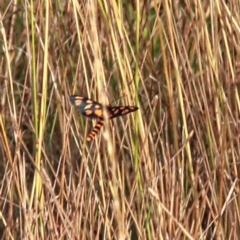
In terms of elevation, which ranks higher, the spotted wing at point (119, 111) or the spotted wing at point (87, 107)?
the spotted wing at point (87, 107)

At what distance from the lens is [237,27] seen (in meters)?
1.29

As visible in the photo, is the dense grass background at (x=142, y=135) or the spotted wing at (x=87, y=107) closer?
the spotted wing at (x=87, y=107)

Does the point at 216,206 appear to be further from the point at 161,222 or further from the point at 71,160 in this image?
the point at 71,160

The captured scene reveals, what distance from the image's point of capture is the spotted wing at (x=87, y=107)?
3.55 feet

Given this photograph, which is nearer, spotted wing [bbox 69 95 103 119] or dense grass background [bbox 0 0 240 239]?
spotted wing [bbox 69 95 103 119]

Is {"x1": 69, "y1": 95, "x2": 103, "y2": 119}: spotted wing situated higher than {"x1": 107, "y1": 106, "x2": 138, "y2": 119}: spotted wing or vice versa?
{"x1": 69, "y1": 95, "x2": 103, "y2": 119}: spotted wing

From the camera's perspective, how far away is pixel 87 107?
110 cm

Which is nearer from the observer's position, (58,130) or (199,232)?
(199,232)

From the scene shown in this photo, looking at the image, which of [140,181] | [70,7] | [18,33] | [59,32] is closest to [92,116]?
[140,181]

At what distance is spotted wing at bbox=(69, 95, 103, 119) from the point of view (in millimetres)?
1081

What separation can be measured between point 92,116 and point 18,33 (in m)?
0.77

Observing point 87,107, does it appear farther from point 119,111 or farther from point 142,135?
point 142,135

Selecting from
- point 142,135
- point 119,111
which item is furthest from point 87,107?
point 142,135

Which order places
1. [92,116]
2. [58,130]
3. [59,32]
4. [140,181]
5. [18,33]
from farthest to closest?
[18,33] < [58,130] < [59,32] < [140,181] < [92,116]
